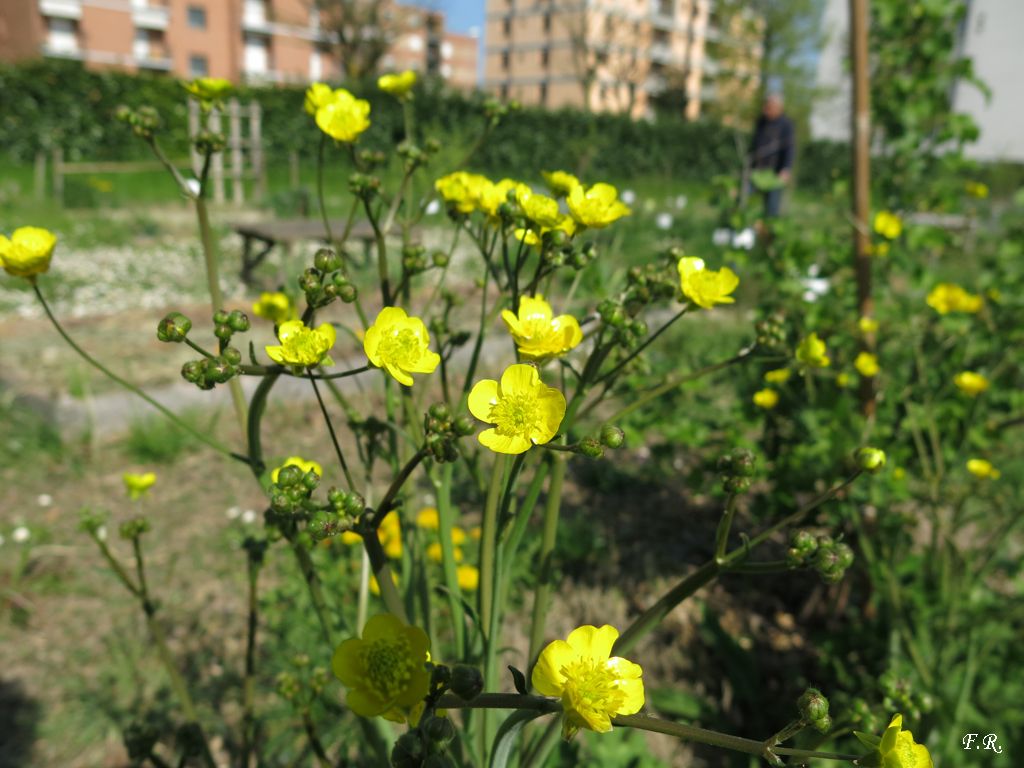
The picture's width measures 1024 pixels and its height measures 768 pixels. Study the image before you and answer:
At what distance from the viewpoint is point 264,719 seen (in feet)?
5.99

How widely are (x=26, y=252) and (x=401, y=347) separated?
0.56 meters

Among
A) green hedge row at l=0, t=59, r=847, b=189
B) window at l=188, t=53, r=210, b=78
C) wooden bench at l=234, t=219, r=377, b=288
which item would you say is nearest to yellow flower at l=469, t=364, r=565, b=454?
wooden bench at l=234, t=219, r=377, b=288

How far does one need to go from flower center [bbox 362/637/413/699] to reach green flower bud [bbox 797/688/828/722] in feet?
1.10

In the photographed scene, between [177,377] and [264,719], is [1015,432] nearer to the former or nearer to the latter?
[264,719]

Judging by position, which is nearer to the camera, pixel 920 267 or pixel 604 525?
pixel 920 267

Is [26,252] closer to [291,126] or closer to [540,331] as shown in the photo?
[540,331]

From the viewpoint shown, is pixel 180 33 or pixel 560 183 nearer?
pixel 560 183

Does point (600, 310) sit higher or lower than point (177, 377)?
higher

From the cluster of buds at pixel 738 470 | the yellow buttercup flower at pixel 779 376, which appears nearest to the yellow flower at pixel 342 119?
the cluster of buds at pixel 738 470

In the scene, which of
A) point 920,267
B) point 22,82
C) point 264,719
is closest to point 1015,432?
point 920,267

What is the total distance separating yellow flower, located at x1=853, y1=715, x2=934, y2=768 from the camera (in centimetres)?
57

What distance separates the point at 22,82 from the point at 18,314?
12.6m

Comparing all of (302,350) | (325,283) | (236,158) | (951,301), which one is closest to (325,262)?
(325,283)

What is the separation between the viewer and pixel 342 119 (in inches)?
39.6
